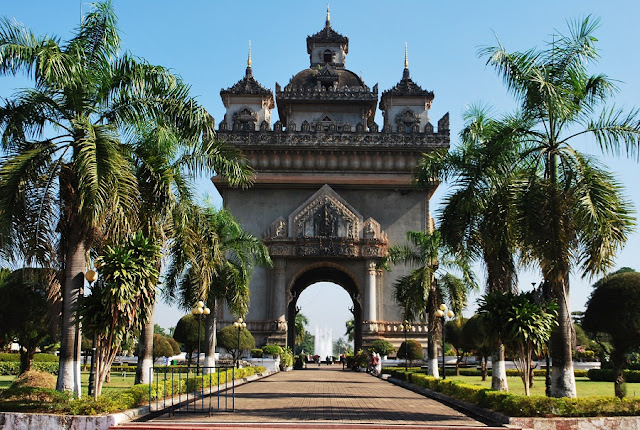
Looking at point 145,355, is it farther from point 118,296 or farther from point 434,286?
point 434,286

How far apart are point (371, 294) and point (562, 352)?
82.0 feet

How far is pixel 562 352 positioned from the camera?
14.1 metres

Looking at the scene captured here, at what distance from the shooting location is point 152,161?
14.9 meters

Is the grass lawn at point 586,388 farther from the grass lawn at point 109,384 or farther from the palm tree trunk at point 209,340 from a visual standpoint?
the grass lawn at point 109,384

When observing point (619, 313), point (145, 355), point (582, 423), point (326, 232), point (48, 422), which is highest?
point (326, 232)

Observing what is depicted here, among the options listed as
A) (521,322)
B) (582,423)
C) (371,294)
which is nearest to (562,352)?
(521,322)

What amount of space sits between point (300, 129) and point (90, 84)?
29842 mm

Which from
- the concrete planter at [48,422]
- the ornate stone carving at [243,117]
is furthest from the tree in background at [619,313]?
the ornate stone carving at [243,117]

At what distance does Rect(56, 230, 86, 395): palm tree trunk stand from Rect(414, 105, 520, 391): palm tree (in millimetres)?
8211

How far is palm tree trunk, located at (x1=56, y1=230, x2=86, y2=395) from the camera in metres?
13.4

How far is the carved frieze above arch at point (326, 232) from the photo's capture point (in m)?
39.2

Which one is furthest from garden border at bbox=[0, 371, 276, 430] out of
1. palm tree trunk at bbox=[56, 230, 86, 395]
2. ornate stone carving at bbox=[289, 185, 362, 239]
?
ornate stone carving at bbox=[289, 185, 362, 239]

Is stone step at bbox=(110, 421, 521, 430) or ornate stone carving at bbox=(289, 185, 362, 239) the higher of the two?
ornate stone carving at bbox=(289, 185, 362, 239)

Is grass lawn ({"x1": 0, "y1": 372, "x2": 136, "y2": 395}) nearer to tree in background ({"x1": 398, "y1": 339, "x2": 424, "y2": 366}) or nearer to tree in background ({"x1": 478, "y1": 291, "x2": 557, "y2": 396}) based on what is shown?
tree in background ({"x1": 478, "y1": 291, "x2": 557, "y2": 396})
